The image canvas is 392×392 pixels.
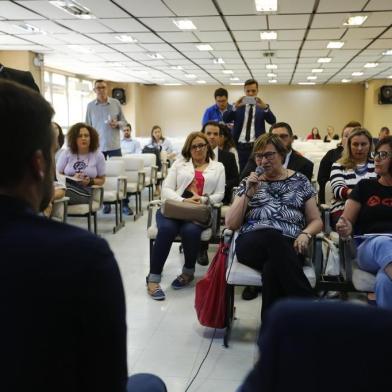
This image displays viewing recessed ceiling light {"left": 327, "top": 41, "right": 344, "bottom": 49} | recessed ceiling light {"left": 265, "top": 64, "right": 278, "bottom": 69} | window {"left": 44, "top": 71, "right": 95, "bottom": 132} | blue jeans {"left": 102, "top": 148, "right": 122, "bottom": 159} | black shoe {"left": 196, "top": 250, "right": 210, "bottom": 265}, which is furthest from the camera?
window {"left": 44, "top": 71, "right": 95, "bottom": 132}

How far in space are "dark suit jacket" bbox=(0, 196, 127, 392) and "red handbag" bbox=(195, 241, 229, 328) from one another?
74.9 inches

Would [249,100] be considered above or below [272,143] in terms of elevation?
Answer: above

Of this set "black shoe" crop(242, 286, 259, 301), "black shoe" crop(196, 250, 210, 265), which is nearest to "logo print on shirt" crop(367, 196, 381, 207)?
"black shoe" crop(242, 286, 259, 301)

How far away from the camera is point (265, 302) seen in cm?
245

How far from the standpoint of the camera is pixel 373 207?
277 centimetres

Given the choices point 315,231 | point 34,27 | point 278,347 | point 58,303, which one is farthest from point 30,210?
point 34,27

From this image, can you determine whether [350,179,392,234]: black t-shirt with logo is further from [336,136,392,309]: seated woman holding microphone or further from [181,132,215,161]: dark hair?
[181,132,215,161]: dark hair

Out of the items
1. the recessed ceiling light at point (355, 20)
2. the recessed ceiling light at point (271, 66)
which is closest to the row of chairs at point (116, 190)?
the recessed ceiling light at point (355, 20)

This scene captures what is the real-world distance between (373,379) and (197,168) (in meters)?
3.30

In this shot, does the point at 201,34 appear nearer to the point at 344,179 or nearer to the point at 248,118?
the point at 248,118

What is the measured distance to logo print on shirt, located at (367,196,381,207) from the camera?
9.14 feet

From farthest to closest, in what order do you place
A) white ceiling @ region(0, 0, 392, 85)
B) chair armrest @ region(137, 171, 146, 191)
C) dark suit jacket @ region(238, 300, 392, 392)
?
chair armrest @ region(137, 171, 146, 191)
white ceiling @ region(0, 0, 392, 85)
dark suit jacket @ region(238, 300, 392, 392)

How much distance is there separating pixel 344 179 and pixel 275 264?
1.32m

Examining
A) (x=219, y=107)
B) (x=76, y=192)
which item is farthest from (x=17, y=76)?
(x=219, y=107)
